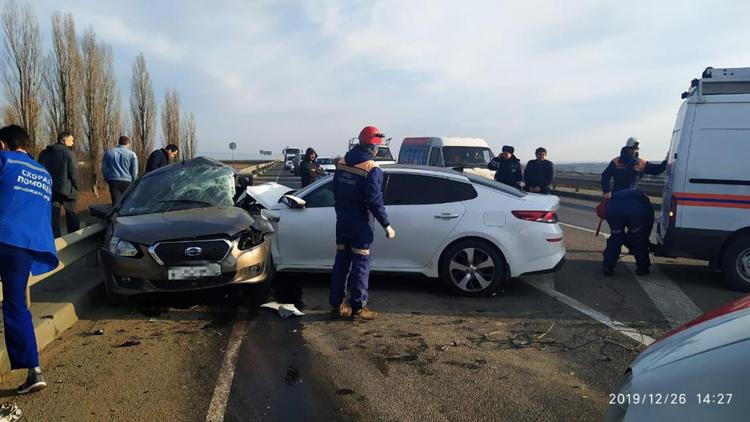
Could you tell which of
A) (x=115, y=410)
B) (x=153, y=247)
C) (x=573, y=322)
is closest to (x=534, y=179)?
(x=573, y=322)

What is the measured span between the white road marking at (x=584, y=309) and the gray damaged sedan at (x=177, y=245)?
133 inches

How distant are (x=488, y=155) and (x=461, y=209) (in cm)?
977

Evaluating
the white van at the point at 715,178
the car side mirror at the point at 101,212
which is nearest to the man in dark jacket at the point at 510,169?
the white van at the point at 715,178

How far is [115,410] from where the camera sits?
11.0 ft

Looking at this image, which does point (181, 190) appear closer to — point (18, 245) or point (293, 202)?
point (293, 202)

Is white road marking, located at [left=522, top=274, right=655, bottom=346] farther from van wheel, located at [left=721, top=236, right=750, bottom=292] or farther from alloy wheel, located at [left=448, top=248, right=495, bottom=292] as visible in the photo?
van wheel, located at [left=721, top=236, right=750, bottom=292]

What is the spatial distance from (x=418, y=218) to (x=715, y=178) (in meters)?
3.74

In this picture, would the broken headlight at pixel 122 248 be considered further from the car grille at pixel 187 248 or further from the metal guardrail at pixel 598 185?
the metal guardrail at pixel 598 185

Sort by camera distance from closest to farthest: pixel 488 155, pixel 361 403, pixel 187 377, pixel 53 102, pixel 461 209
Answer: pixel 361 403
pixel 187 377
pixel 461 209
pixel 488 155
pixel 53 102

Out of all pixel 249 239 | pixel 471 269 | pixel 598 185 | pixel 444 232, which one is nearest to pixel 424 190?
pixel 444 232

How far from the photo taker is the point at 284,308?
17.7 ft

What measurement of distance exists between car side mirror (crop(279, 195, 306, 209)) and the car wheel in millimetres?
1773

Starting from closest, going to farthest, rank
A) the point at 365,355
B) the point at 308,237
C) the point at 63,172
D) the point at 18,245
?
the point at 18,245 < the point at 365,355 < the point at 308,237 < the point at 63,172

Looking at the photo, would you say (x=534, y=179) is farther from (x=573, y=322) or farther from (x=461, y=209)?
(x=573, y=322)
